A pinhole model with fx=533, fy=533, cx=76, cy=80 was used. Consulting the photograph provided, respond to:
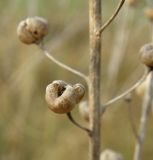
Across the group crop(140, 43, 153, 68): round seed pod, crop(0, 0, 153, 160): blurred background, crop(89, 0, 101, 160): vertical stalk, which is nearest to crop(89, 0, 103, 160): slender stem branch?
crop(89, 0, 101, 160): vertical stalk

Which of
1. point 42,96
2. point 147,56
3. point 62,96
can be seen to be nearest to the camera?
point 62,96

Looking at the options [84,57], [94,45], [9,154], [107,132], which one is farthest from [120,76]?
[94,45]

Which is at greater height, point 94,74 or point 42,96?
point 94,74

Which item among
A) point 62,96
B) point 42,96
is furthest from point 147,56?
point 42,96

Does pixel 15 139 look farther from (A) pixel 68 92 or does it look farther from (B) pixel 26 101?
(A) pixel 68 92

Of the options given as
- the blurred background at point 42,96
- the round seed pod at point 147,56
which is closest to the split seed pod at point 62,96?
the round seed pod at point 147,56

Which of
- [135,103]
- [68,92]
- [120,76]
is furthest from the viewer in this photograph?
[120,76]

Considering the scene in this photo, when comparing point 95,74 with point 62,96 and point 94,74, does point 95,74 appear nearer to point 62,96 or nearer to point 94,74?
point 94,74
